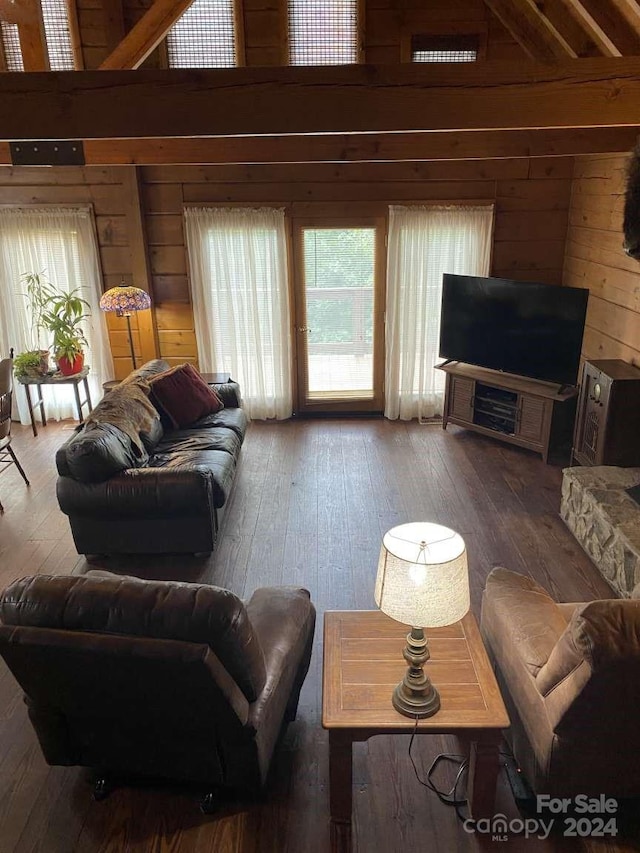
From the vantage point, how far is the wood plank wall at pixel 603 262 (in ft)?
15.6

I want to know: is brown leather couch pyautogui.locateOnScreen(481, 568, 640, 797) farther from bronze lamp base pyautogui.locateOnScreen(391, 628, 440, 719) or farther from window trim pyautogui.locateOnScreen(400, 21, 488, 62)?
window trim pyautogui.locateOnScreen(400, 21, 488, 62)

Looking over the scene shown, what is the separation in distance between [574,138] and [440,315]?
1.97 meters

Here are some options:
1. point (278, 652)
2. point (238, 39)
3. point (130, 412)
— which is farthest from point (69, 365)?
point (278, 652)

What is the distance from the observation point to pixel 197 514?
153 inches

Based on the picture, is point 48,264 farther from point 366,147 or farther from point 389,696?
point 389,696

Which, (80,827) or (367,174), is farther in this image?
(367,174)

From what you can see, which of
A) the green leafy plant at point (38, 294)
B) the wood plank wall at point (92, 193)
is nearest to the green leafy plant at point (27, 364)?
Answer: the green leafy plant at point (38, 294)

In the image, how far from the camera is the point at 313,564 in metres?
3.94

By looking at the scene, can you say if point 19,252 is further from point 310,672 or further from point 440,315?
point 310,672

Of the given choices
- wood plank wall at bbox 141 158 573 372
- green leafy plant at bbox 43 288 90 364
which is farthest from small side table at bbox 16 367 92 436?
wood plank wall at bbox 141 158 573 372

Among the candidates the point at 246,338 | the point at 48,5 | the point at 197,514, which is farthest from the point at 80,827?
the point at 48,5

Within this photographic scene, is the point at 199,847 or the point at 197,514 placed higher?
the point at 197,514

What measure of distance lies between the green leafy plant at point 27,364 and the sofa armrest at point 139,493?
2365 millimetres

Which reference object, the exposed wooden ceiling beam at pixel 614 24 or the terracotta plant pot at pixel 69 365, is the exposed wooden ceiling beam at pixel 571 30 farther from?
the terracotta plant pot at pixel 69 365
